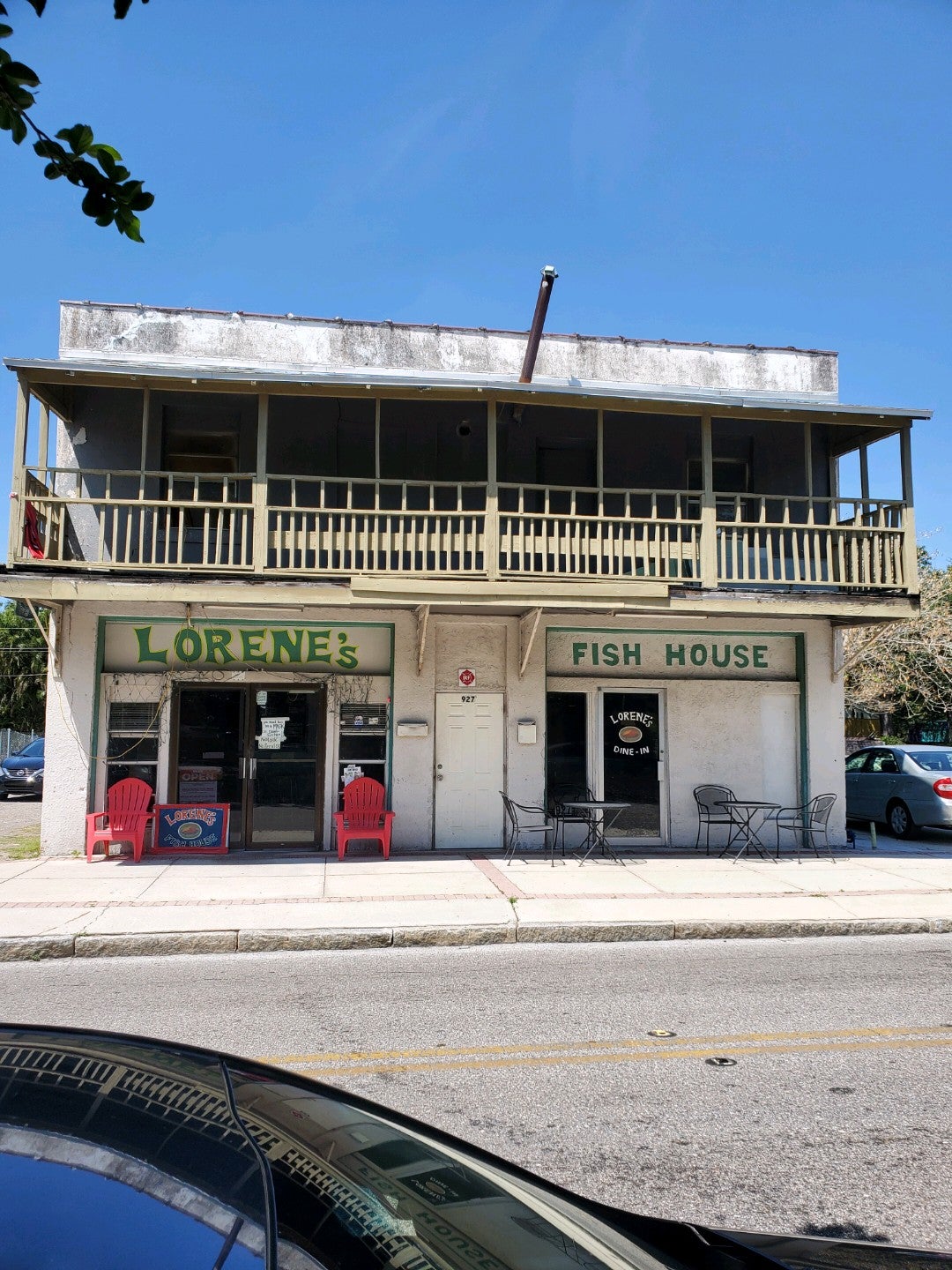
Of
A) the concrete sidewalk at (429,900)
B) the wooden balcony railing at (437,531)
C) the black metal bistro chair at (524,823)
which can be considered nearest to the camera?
the concrete sidewalk at (429,900)

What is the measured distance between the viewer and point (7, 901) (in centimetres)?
970

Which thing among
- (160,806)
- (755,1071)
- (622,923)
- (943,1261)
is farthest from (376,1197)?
(160,806)

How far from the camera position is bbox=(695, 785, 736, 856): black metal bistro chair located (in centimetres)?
1380

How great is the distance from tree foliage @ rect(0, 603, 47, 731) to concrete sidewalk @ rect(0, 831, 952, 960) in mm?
32420

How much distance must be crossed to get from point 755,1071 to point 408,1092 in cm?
197

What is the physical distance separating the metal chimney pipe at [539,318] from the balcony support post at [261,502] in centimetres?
387

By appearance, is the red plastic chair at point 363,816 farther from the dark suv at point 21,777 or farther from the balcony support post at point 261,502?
the dark suv at point 21,777

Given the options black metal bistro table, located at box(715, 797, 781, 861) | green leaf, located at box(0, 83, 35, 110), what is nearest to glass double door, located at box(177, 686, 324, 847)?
black metal bistro table, located at box(715, 797, 781, 861)

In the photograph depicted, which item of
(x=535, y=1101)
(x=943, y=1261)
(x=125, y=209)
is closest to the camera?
(x=943, y=1261)

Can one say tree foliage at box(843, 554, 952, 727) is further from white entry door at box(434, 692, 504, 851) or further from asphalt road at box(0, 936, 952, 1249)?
asphalt road at box(0, 936, 952, 1249)

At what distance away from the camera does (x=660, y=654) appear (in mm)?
14188

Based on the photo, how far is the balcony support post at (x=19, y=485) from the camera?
11.7 metres

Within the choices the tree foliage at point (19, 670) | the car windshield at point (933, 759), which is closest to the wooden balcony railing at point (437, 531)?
the car windshield at point (933, 759)

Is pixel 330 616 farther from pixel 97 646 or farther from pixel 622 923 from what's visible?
pixel 622 923
